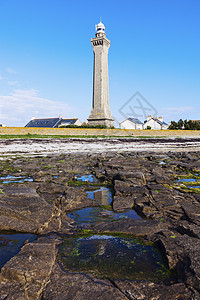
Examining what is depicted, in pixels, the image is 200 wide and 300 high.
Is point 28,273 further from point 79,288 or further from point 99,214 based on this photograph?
point 99,214

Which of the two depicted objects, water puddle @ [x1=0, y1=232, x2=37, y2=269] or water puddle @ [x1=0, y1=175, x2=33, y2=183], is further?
water puddle @ [x1=0, y1=175, x2=33, y2=183]

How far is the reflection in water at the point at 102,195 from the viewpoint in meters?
4.38

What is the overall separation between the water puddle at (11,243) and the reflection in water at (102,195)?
1.68 meters

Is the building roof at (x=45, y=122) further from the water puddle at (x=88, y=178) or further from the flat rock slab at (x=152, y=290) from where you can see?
the flat rock slab at (x=152, y=290)

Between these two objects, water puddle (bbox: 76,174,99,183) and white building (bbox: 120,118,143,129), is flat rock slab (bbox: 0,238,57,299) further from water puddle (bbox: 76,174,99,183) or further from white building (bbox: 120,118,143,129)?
white building (bbox: 120,118,143,129)

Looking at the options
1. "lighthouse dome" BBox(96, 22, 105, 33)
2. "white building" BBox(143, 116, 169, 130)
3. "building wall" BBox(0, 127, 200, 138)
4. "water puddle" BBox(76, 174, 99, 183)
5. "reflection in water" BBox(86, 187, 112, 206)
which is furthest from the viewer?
"white building" BBox(143, 116, 169, 130)

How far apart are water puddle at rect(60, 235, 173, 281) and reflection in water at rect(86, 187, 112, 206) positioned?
4.76 ft

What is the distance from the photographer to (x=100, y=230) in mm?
3086

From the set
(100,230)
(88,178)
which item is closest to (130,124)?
(88,178)

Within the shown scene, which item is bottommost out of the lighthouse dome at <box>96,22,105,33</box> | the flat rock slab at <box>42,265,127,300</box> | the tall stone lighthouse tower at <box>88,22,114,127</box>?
the flat rock slab at <box>42,265,127,300</box>

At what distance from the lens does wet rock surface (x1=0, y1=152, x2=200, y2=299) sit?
183 cm

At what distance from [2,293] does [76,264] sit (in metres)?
0.73

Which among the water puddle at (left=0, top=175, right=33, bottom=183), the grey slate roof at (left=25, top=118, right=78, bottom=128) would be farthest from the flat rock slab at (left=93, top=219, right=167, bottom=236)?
the grey slate roof at (left=25, top=118, right=78, bottom=128)

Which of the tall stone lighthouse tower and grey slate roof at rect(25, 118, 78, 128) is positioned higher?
the tall stone lighthouse tower
